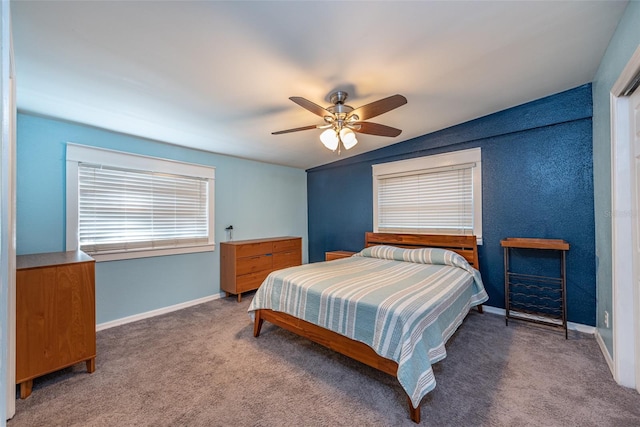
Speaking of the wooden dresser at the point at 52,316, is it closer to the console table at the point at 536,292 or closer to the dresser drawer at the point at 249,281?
the dresser drawer at the point at 249,281

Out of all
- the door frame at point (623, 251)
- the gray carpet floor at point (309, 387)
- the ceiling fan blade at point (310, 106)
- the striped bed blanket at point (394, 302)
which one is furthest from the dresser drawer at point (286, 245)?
the door frame at point (623, 251)

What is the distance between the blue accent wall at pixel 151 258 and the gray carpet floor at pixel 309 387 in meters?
0.62

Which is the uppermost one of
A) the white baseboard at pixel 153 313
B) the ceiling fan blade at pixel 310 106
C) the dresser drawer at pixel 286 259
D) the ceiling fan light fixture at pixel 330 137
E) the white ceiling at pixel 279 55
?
the white ceiling at pixel 279 55

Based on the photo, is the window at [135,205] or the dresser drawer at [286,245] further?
the dresser drawer at [286,245]

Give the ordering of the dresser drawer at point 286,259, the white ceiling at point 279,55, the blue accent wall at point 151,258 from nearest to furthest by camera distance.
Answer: the white ceiling at point 279,55 → the blue accent wall at point 151,258 → the dresser drawer at point 286,259

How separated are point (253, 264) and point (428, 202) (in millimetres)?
2744

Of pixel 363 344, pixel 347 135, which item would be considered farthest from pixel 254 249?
pixel 363 344

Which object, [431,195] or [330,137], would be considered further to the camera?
[431,195]

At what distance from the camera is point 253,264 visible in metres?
3.97

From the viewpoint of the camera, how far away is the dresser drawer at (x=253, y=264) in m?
3.80

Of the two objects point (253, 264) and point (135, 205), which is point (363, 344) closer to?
point (253, 264)

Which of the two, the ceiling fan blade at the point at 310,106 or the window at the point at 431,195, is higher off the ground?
the ceiling fan blade at the point at 310,106

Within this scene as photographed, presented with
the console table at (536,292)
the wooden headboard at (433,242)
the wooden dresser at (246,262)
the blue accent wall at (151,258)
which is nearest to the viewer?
the blue accent wall at (151,258)

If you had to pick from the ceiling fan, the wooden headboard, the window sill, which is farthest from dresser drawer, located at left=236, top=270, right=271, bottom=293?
the ceiling fan
